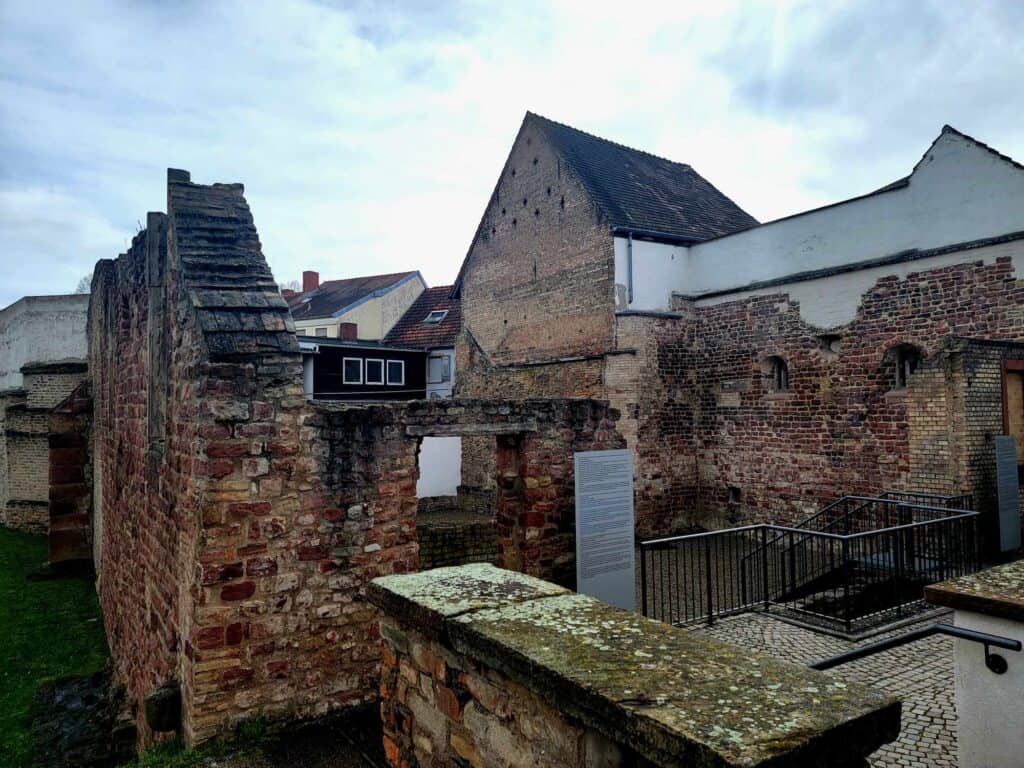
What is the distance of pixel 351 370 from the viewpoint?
76.6 feet

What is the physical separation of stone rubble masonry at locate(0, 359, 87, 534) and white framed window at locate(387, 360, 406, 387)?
31.6 feet

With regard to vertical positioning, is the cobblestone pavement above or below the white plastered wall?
below

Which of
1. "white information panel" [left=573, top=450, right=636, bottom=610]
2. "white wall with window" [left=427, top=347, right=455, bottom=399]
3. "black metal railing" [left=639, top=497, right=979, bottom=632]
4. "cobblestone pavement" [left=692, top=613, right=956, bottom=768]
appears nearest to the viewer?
"cobblestone pavement" [left=692, top=613, right=956, bottom=768]

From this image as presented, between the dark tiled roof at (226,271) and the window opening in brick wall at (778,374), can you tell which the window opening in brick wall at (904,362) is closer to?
the window opening in brick wall at (778,374)

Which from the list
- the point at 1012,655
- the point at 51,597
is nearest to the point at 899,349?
the point at 1012,655

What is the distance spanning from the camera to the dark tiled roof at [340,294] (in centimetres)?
3478

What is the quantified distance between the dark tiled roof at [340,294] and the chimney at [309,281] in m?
0.57

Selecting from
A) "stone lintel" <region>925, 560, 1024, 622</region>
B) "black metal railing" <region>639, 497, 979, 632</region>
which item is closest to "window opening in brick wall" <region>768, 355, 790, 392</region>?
"black metal railing" <region>639, 497, 979, 632</region>

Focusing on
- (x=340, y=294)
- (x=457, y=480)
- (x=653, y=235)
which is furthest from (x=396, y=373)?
(x=340, y=294)

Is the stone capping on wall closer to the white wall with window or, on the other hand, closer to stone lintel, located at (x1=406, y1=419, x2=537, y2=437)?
stone lintel, located at (x1=406, y1=419, x2=537, y2=437)

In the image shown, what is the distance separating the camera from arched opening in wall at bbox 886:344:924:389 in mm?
12336

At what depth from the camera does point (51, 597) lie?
11.8 meters

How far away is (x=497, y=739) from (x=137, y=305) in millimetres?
6763

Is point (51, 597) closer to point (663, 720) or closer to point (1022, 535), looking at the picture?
point (663, 720)
